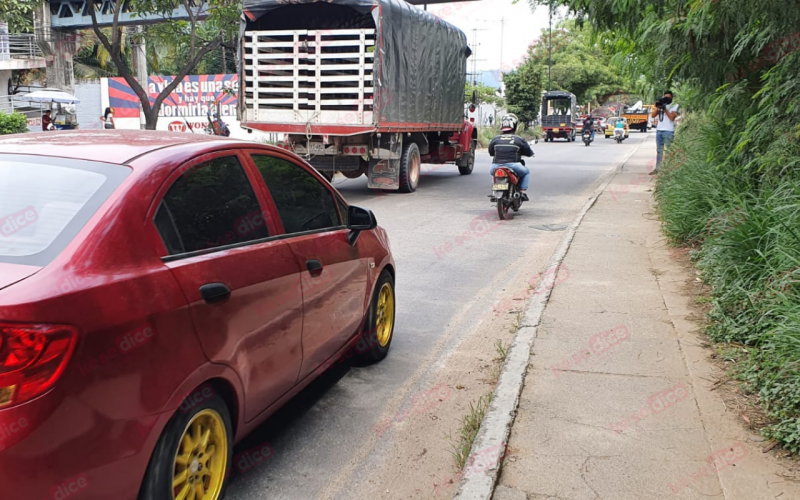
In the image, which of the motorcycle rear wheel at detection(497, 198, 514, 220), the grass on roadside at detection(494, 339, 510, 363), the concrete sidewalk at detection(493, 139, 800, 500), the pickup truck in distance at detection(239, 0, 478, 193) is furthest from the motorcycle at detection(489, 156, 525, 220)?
the grass on roadside at detection(494, 339, 510, 363)

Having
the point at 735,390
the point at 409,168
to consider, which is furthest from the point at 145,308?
the point at 409,168

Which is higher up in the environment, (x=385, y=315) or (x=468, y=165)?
(x=468, y=165)

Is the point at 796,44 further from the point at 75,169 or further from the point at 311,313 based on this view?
the point at 75,169

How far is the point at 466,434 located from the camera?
4086mm

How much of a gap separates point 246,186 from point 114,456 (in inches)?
61.3

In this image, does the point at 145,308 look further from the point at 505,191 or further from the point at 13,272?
the point at 505,191

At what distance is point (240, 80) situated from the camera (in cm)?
1412

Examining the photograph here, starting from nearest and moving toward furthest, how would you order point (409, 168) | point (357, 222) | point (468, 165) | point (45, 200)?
point (45, 200)
point (357, 222)
point (409, 168)
point (468, 165)

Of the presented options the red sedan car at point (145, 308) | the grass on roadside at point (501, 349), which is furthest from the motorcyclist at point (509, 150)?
the red sedan car at point (145, 308)

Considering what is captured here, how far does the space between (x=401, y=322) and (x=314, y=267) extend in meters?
2.57

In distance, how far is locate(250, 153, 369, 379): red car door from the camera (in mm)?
3881

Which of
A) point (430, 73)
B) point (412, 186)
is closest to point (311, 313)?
point (412, 186)

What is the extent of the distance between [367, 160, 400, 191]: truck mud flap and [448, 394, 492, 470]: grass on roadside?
10683 millimetres

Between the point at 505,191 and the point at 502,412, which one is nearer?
the point at 502,412
